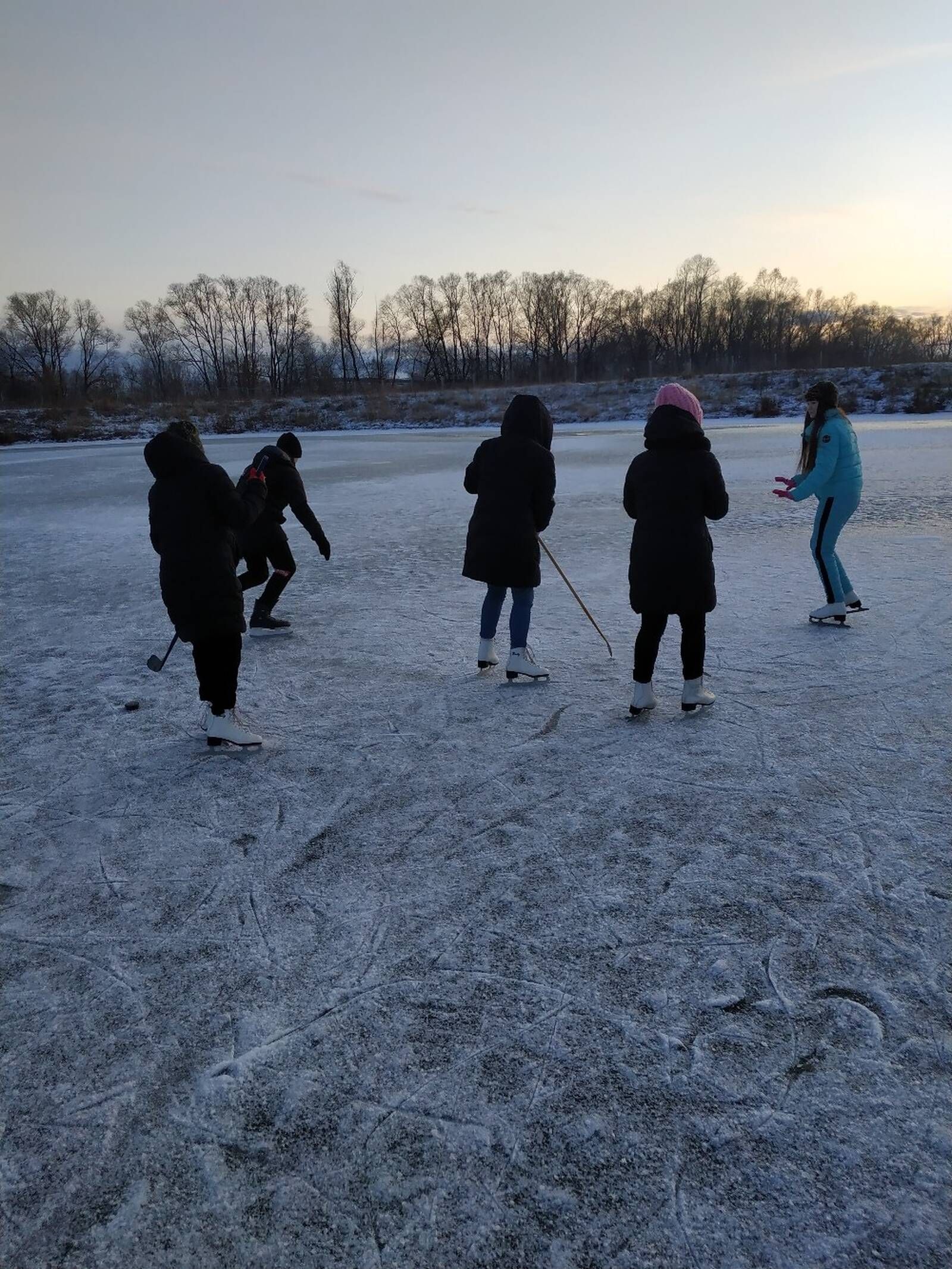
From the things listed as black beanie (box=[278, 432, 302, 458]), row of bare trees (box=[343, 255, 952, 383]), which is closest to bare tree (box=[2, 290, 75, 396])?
row of bare trees (box=[343, 255, 952, 383])

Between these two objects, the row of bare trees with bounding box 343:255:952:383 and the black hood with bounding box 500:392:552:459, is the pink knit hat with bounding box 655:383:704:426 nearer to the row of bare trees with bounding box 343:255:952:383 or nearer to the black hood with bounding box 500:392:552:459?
the black hood with bounding box 500:392:552:459

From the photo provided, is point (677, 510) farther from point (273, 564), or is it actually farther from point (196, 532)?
point (273, 564)

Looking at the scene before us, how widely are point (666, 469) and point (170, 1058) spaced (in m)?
3.25

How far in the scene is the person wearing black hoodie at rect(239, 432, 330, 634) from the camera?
6.09 m

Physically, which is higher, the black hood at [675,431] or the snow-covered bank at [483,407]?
the snow-covered bank at [483,407]

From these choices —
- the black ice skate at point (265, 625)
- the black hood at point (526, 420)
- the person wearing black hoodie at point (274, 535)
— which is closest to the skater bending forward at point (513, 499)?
the black hood at point (526, 420)

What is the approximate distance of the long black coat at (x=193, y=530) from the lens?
3775mm

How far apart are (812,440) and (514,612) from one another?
2.69m

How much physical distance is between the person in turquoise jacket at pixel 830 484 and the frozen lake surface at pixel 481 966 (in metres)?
0.54

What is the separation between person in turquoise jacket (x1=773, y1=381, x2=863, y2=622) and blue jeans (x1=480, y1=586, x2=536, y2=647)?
2.15m

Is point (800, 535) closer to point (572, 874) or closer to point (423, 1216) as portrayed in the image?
point (572, 874)

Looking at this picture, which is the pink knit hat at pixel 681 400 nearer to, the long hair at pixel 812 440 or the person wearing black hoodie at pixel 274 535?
the long hair at pixel 812 440

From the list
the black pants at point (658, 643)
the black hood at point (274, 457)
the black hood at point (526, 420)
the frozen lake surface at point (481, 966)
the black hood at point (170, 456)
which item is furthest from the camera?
the black hood at point (274, 457)

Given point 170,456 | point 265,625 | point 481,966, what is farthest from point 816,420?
point 481,966
